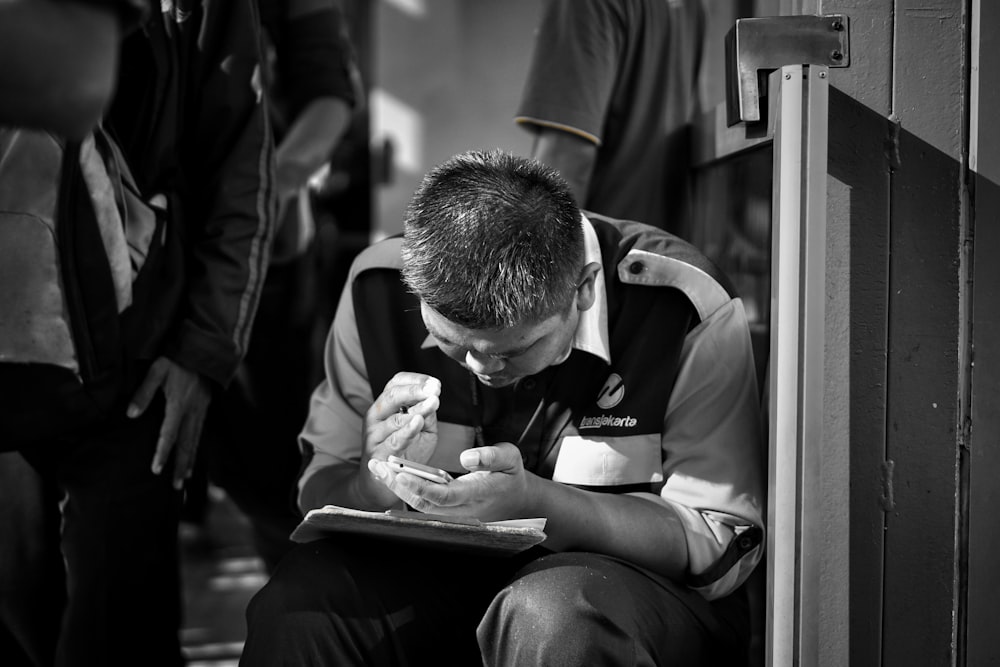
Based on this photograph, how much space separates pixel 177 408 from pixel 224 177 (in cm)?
42

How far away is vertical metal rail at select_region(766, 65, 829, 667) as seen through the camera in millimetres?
1306

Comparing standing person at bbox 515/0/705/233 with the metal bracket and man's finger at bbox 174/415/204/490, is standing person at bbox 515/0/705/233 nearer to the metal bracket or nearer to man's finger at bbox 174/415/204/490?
the metal bracket

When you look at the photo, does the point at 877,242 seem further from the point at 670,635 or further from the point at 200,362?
the point at 200,362

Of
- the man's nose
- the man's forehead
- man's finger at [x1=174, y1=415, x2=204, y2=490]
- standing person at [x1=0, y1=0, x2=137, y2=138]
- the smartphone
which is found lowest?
man's finger at [x1=174, y1=415, x2=204, y2=490]

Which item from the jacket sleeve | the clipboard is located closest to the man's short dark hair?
the clipboard

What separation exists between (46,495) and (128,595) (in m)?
0.22

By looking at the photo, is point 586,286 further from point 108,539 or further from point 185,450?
point 108,539

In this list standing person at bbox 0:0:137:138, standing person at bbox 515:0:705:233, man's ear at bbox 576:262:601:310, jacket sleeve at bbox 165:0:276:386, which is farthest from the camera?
standing person at bbox 515:0:705:233

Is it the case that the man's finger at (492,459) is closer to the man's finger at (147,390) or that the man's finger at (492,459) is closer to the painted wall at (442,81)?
the man's finger at (147,390)

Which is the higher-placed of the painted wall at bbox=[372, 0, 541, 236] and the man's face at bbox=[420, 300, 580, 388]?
the painted wall at bbox=[372, 0, 541, 236]

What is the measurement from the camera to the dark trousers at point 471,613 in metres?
1.29

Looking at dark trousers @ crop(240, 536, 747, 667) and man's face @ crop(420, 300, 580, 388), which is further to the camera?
man's face @ crop(420, 300, 580, 388)

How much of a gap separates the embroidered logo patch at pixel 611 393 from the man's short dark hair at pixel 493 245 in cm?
18

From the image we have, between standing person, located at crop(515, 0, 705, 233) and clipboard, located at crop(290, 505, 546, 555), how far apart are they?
904 millimetres
